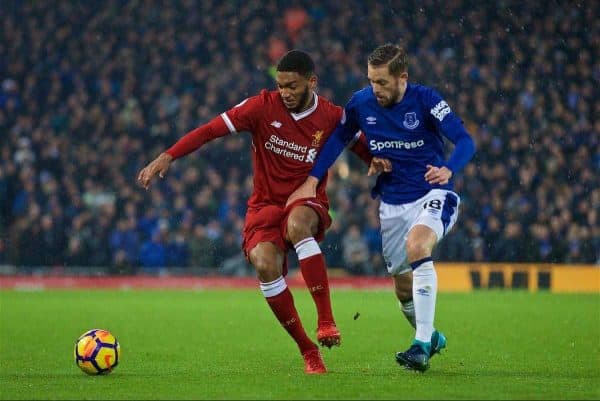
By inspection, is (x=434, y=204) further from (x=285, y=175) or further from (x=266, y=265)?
(x=266, y=265)

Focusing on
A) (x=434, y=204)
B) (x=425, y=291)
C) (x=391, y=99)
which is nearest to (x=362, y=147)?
(x=391, y=99)

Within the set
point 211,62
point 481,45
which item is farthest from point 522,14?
point 211,62

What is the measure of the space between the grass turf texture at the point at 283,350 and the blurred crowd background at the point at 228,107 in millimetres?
3278

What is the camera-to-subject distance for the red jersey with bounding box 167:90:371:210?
8.21 metres

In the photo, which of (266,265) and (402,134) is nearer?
(266,265)

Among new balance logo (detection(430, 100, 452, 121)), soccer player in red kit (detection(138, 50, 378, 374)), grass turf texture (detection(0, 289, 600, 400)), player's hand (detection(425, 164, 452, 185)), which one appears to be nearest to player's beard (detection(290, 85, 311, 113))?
soccer player in red kit (detection(138, 50, 378, 374))

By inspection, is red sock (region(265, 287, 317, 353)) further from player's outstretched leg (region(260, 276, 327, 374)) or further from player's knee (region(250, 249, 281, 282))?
player's knee (region(250, 249, 281, 282))

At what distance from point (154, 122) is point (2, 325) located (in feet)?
41.7

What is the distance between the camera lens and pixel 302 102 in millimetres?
8164

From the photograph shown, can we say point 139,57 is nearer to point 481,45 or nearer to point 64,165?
point 64,165

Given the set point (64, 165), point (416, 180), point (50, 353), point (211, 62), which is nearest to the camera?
point (416, 180)

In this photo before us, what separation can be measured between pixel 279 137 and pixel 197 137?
63cm

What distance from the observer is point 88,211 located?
2334 centimetres

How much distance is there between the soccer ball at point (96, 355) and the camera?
A: 309 inches
